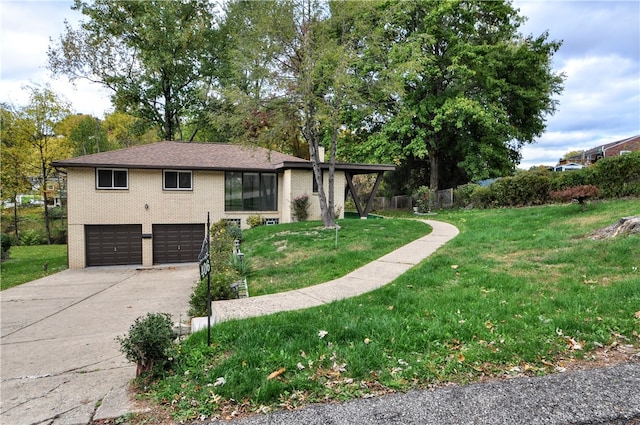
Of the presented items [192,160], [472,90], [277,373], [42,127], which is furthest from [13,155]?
[472,90]

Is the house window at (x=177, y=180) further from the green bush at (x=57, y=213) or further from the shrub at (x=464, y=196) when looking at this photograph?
the green bush at (x=57, y=213)

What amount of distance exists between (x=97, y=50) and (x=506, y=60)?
2696cm

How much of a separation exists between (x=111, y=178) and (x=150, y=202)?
79.9 inches

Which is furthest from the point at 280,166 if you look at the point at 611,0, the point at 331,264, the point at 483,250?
the point at 611,0

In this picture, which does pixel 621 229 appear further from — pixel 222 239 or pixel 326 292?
pixel 222 239

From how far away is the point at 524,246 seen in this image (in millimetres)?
7145

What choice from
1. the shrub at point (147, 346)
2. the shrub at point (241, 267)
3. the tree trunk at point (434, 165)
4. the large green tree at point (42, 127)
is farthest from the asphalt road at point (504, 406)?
the large green tree at point (42, 127)

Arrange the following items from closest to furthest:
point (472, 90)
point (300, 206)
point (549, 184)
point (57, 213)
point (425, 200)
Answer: point (549, 184)
point (300, 206)
point (425, 200)
point (472, 90)
point (57, 213)

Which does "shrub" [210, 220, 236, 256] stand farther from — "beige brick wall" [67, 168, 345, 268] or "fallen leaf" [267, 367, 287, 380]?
"fallen leaf" [267, 367, 287, 380]

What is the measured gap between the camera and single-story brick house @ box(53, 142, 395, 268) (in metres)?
16.1

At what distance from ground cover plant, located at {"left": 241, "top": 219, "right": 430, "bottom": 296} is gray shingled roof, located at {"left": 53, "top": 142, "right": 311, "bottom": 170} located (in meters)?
4.99

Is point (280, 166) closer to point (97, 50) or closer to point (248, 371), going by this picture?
point (248, 371)

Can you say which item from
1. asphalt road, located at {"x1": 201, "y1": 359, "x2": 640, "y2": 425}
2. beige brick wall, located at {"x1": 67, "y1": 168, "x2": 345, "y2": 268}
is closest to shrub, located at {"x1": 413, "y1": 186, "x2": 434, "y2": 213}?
beige brick wall, located at {"x1": 67, "y1": 168, "x2": 345, "y2": 268}

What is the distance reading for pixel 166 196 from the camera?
56.1ft
